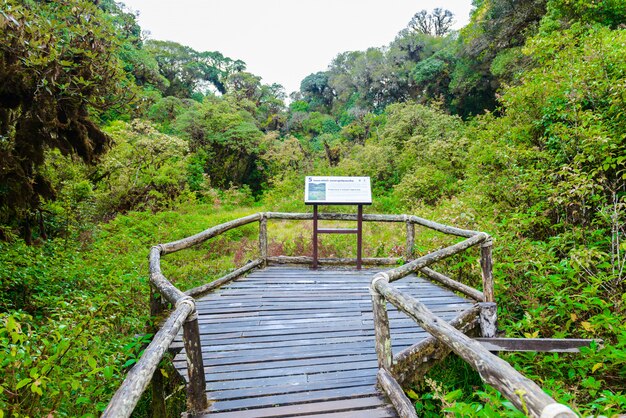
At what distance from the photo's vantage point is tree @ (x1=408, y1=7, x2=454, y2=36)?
33938 millimetres

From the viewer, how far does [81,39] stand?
15.0 ft

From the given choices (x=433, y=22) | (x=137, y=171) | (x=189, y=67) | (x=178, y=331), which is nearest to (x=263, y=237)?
(x=178, y=331)

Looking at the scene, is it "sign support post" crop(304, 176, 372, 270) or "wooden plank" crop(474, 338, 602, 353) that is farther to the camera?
"sign support post" crop(304, 176, 372, 270)

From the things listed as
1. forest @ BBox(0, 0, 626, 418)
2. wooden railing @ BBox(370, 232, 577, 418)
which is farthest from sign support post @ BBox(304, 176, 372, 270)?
wooden railing @ BBox(370, 232, 577, 418)

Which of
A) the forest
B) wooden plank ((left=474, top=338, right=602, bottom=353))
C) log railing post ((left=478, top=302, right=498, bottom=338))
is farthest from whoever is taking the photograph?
log railing post ((left=478, top=302, right=498, bottom=338))

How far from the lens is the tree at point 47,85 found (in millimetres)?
3920

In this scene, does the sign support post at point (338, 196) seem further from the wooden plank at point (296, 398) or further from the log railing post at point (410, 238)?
the wooden plank at point (296, 398)

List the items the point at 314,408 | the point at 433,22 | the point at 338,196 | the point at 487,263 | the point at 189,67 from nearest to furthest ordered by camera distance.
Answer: the point at 314,408 → the point at 487,263 → the point at 338,196 → the point at 189,67 → the point at 433,22

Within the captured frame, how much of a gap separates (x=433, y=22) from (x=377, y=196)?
27.3 metres

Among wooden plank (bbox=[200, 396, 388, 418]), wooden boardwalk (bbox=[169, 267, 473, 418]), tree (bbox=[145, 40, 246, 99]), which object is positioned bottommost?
wooden plank (bbox=[200, 396, 388, 418])

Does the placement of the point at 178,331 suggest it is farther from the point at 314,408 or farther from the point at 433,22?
the point at 433,22

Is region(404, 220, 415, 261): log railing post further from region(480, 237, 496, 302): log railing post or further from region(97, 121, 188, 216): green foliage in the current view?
region(97, 121, 188, 216): green foliage

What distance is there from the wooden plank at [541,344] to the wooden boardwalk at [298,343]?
0.62m

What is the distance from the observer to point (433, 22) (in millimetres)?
34125
